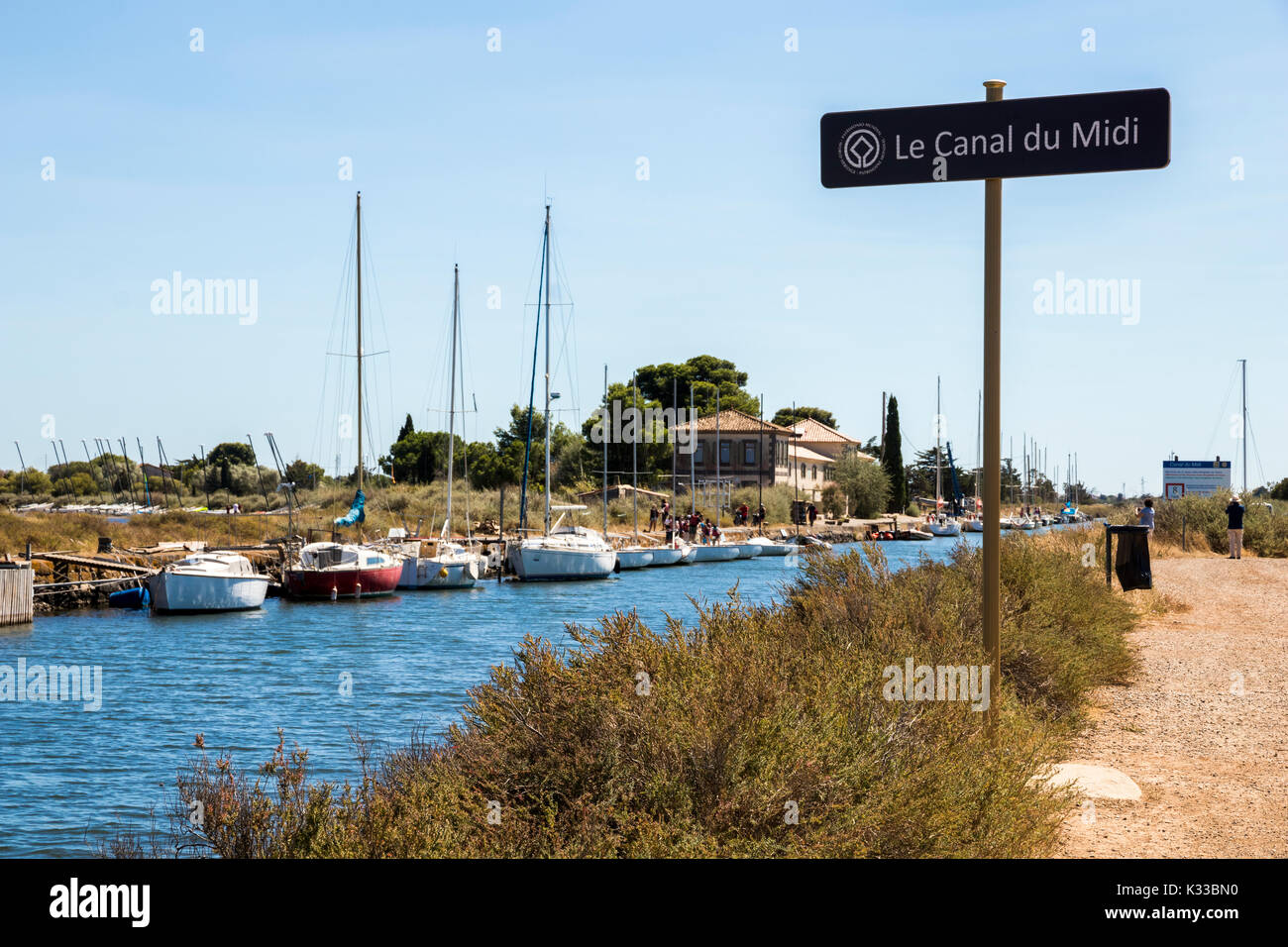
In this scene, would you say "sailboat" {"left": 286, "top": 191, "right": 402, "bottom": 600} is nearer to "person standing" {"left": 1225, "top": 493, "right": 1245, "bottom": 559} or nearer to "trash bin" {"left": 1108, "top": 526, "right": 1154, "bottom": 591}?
"person standing" {"left": 1225, "top": 493, "right": 1245, "bottom": 559}

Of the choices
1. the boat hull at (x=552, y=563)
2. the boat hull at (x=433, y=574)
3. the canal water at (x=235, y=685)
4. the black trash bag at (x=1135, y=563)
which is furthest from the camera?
the boat hull at (x=552, y=563)

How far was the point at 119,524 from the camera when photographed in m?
57.8

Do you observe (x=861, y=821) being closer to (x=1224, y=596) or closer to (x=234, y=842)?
(x=234, y=842)

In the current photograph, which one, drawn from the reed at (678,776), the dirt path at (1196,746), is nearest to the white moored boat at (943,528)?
the dirt path at (1196,746)

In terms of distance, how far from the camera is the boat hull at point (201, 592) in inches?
1529

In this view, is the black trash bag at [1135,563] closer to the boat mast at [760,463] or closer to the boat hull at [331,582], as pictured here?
the boat hull at [331,582]

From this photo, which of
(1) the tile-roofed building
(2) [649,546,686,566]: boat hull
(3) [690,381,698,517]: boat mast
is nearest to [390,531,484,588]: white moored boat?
(2) [649,546,686,566]: boat hull

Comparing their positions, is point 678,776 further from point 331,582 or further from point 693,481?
point 693,481

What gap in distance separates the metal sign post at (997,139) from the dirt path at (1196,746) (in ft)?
13.5

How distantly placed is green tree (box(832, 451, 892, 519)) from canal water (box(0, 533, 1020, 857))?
54.5 metres

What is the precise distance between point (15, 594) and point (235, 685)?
15.8m

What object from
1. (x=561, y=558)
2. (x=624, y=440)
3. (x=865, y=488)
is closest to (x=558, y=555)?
(x=561, y=558)

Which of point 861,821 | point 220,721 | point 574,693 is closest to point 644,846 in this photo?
point 861,821
